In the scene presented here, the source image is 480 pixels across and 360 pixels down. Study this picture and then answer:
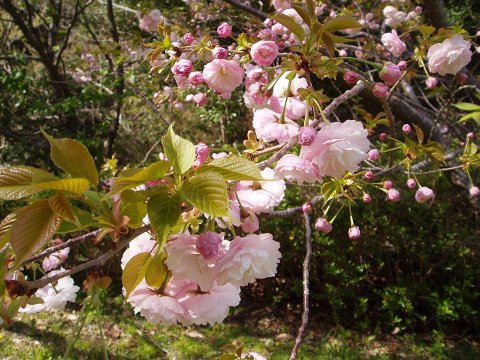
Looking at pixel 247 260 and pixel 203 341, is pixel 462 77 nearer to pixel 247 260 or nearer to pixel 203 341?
pixel 247 260

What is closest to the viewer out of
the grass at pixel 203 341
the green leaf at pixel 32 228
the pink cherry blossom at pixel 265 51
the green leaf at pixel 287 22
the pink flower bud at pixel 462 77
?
the green leaf at pixel 32 228

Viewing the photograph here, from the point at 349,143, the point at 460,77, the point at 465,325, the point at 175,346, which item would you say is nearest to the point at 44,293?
the point at 349,143

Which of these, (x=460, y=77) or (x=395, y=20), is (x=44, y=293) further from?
(x=395, y=20)

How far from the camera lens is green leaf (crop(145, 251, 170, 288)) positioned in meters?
0.60

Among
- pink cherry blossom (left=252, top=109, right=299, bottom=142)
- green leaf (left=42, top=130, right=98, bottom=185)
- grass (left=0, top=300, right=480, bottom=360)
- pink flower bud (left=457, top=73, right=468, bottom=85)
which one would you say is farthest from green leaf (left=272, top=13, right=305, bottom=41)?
grass (left=0, top=300, right=480, bottom=360)

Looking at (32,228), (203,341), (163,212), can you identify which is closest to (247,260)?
(163,212)

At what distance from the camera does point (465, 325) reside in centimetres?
317

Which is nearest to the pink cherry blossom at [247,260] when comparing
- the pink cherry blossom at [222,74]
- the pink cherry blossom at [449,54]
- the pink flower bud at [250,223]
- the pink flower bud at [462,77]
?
the pink flower bud at [250,223]

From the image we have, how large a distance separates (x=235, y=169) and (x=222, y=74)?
550mm

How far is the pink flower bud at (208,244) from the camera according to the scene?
0.59m

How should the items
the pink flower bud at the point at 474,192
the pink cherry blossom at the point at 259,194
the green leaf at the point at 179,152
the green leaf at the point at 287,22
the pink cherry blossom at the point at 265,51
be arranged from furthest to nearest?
the pink flower bud at the point at 474,192
the pink cherry blossom at the point at 265,51
the green leaf at the point at 287,22
the pink cherry blossom at the point at 259,194
the green leaf at the point at 179,152

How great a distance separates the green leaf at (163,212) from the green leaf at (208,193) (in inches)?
0.7

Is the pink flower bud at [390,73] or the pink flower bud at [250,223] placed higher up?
the pink flower bud at [390,73]

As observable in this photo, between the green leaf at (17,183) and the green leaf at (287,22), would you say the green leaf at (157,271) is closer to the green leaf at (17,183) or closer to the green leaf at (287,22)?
the green leaf at (17,183)
